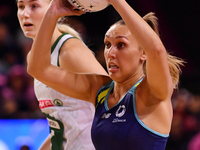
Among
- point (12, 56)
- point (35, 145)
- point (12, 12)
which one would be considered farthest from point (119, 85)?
point (12, 12)

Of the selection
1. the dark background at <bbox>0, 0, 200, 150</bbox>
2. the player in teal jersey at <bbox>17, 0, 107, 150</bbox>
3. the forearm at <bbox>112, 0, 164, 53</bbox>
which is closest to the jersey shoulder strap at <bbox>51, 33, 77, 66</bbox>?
the player in teal jersey at <bbox>17, 0, 107, 150</bbox>

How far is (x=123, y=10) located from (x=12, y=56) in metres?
4.26

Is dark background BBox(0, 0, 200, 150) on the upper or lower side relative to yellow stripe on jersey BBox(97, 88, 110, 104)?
lower

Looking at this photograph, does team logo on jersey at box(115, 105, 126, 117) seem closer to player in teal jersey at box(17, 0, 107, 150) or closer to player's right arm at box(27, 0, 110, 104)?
player's right arm at box(27, 0, 110, 104)

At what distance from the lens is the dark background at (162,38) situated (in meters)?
4.76

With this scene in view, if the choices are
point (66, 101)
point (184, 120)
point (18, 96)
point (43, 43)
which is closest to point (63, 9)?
point (43, 43)

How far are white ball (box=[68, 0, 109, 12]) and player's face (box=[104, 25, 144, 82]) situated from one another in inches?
7.3

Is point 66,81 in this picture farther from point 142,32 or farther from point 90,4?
point 142,32

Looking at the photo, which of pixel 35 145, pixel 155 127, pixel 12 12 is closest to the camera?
pixel 155 127

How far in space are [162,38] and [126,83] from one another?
2.48 metres

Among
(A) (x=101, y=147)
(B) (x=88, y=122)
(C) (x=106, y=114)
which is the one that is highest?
(C) (x=106, y=114)

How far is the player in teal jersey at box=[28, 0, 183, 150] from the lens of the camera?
1.48 m

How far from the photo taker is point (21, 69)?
17.0ft

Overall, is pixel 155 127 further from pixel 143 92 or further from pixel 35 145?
pixel 35 145
